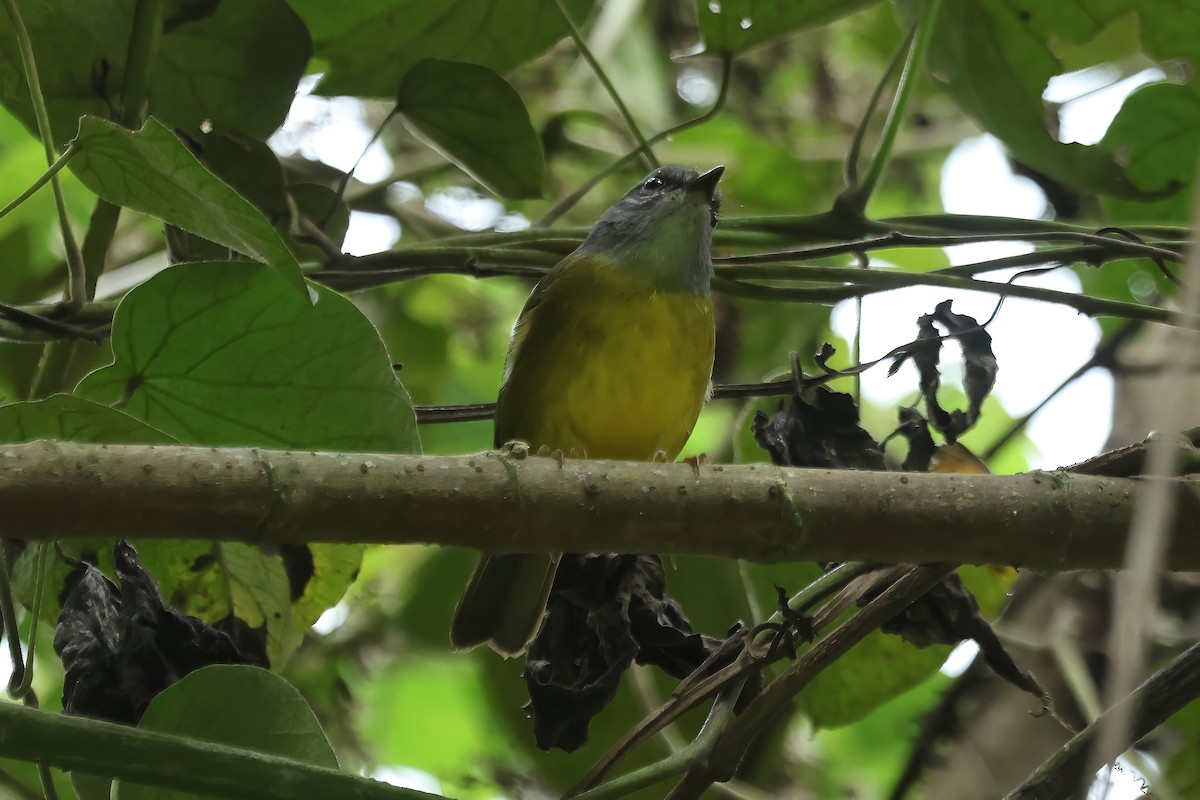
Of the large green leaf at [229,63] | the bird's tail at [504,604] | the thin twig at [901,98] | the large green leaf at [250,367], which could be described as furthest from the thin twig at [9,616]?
the thin twig at [901,98]

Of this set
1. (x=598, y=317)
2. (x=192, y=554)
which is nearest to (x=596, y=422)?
(x=598, y=317)

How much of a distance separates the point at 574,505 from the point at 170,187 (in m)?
0.67

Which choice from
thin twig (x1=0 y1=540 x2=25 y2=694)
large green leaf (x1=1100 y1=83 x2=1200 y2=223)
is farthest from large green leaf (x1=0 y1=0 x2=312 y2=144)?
large green leaf (x1=1100 y1=83 x2=1200 y2=223)

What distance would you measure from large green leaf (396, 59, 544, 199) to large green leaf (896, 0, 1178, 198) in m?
0.74

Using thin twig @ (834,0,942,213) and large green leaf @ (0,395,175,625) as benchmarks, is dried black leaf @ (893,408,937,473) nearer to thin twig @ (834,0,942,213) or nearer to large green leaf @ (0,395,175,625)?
thin twig @ (834,0,942,213)

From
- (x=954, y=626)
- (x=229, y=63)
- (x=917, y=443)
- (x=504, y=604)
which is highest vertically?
(x=229, y=63)

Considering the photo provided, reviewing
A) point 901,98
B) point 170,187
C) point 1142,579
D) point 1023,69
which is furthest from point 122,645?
point 1023,69

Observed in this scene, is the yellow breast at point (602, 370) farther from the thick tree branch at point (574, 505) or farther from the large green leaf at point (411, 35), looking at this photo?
the thick tree branch at point (574, 505)

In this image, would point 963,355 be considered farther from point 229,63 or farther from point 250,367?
point 229,63

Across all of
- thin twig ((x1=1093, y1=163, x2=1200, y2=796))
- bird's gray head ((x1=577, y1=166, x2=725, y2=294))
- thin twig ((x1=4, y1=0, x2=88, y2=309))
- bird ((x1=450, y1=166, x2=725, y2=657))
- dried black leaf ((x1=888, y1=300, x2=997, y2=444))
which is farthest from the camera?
bird's gray head ((x1=577, y1=166, x2=725, y2=294))

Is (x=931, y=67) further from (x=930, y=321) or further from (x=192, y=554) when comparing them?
(x=192, y=554)

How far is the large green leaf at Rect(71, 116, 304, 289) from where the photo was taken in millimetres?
1374

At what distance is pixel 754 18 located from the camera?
2.04 meters

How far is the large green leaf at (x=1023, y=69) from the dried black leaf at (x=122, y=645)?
1570 millimetres
